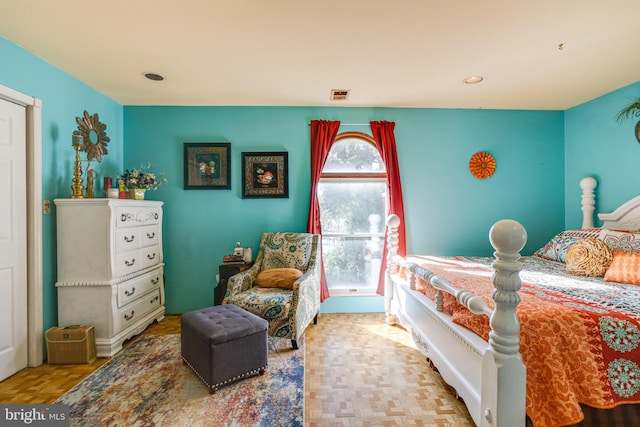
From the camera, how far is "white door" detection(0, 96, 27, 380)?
2.19 meters

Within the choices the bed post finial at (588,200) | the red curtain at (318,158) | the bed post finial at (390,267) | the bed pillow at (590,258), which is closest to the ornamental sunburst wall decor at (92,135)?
the red curtain at (318,158)

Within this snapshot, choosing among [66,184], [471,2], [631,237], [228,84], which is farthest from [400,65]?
[66,184]

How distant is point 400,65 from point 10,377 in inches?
153

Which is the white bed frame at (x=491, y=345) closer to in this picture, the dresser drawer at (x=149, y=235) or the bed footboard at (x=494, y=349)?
the bed footboard at (x=494, y=349)

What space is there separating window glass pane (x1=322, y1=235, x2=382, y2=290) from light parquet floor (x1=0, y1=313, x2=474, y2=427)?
2.68 feet

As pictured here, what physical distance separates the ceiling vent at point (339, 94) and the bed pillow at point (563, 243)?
2.60m

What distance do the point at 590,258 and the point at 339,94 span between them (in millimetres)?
2654

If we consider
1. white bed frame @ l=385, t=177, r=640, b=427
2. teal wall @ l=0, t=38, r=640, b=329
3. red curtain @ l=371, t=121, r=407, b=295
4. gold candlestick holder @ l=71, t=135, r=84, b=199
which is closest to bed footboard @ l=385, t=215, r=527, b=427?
white bed frame @ l=385, t=177, r=640, b=427

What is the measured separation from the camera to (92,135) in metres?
2.98

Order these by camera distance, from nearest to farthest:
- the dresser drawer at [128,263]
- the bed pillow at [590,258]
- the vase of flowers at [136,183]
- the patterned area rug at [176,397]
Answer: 1. the patterned area rug at [176,397]
2. the bed pillow at [590,258]
3. the dresser drawer at [128,263]
4. the vase of flowers at [136,183]

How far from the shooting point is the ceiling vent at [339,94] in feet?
10.2

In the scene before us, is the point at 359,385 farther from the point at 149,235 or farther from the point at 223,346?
the point at 149,235

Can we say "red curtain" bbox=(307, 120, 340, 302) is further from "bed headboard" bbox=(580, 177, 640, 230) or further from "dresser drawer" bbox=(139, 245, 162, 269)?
"bed headboard" bbox=(580, 177, 640, 230)

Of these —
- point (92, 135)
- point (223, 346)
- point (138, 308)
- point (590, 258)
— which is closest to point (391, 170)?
point (590, 258)
